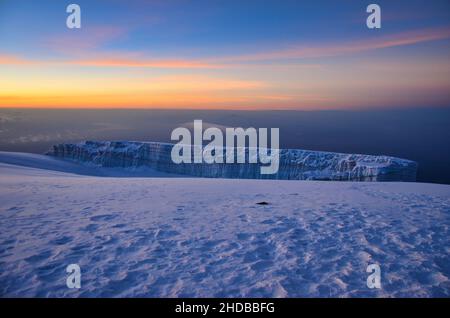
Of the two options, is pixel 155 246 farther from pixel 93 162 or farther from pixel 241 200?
pixel 93 162

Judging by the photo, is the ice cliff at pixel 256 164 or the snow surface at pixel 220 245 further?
the ice cliff at pixel 256 164

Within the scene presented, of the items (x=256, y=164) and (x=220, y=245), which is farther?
(x=256, y=164)

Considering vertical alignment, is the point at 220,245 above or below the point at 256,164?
above

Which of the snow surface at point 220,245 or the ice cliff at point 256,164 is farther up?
the snow surface at point 220,245
